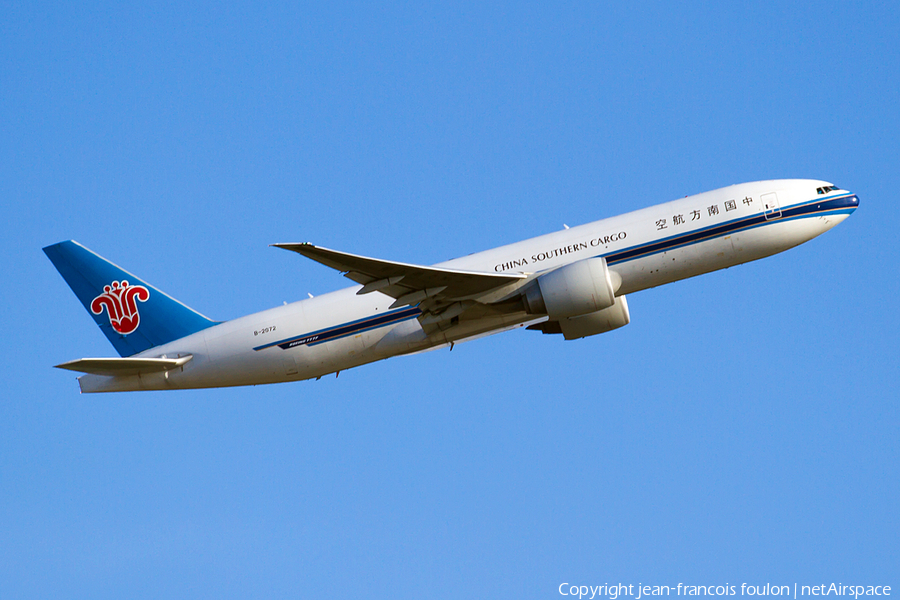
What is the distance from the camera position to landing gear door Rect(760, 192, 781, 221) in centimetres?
3347

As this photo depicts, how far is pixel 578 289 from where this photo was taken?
105 ft

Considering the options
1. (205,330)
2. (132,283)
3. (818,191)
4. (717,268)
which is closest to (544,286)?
(717,268)

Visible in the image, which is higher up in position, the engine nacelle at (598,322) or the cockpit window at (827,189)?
the cockpit window at (827,189)

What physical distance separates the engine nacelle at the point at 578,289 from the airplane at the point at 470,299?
0.03 meters

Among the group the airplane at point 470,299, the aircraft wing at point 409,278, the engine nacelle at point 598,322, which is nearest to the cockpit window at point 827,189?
the airplane at point 470,299

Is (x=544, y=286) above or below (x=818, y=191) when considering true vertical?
below

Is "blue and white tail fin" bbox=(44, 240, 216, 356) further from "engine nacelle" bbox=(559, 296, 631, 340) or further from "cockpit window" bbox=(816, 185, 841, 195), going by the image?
"cockpit window" bbox=(816, 185, 841, 195)

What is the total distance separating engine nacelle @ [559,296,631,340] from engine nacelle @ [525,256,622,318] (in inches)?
173

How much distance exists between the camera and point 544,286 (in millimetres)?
32406

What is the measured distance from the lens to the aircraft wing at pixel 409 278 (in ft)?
99.0

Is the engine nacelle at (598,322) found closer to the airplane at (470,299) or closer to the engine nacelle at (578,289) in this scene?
the airplane at (470,299)

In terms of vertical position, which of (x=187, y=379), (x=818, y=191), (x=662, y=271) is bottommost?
(x=187, y=379)

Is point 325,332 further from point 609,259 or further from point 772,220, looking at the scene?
point 772,220

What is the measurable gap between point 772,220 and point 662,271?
4305 millimetres
